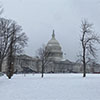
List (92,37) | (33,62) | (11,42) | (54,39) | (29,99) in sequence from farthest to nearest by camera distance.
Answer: (54,39) → (33,62) → (92,37) → (11,42) → (29,99)

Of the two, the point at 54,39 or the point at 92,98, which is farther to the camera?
the point at 54,39

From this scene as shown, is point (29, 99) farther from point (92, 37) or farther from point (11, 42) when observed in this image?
point (92, 37)

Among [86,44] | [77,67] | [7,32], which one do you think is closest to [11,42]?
[7,32]

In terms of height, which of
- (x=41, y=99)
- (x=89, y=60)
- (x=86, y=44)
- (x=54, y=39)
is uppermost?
(x=54, y=39)

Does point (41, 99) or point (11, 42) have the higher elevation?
point (11, 42)

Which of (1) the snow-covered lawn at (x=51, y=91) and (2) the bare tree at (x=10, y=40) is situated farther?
(2) the bare tree at (x=10, y=40)

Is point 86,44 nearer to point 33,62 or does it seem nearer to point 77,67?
point 33,62

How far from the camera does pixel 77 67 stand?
146000 millimetres

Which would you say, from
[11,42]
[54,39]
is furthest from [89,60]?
[54,39]

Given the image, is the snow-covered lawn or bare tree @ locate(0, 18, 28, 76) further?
bare tree @ locate(0, 18, 28, 76)

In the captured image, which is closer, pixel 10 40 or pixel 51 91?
pixel 51 91

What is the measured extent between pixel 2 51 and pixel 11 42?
6.73 ft

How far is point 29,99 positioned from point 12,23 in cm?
2371

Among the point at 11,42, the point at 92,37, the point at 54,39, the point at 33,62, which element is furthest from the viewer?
the point at 54,39
